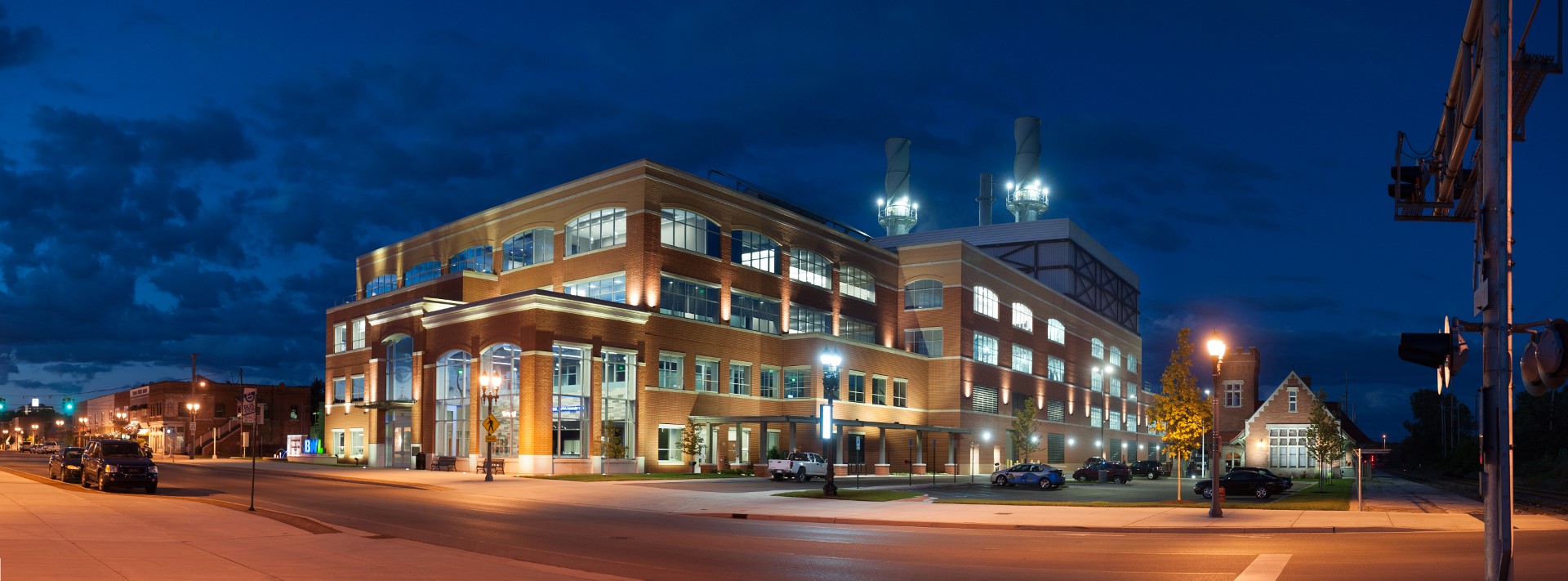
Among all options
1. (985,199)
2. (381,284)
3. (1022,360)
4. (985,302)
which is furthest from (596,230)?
(985,199)

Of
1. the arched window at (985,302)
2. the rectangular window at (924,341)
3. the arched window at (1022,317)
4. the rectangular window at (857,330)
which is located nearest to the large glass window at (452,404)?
the rectangular window at (857,330)

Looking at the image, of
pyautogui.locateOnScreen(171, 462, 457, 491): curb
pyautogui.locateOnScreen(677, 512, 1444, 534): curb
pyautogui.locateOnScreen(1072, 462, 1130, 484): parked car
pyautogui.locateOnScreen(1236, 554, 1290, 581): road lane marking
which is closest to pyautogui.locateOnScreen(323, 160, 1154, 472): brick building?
pyautogui.locateOnScreen(171, 462, 457, 491): curb

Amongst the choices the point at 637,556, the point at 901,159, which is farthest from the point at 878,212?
the point at 637,556

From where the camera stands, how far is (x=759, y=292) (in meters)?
72.9

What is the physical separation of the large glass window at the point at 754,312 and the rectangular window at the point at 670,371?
18.1ft

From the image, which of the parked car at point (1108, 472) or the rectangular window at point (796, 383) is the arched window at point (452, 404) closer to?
the rectangular window at point (796, 383)

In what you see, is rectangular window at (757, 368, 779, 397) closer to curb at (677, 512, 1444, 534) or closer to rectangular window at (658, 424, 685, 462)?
rectangular window at (658, 424, 685, 462)

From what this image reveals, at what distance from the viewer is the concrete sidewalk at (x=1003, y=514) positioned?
28.3 m

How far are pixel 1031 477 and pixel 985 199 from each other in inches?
2944

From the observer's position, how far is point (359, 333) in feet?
280

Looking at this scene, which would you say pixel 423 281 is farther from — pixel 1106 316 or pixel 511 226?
pixel 1106 316

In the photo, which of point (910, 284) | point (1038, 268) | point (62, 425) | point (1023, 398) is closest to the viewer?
point (910, 284)

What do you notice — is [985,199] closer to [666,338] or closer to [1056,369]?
[1056,369]

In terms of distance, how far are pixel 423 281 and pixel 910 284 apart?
35.7 meters
